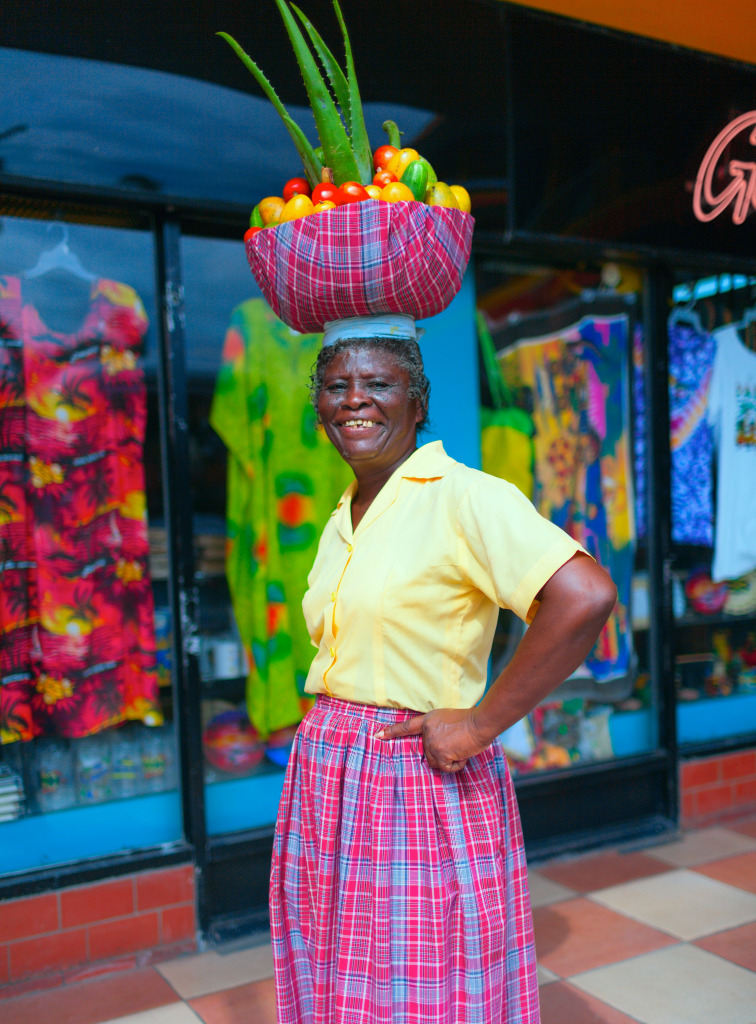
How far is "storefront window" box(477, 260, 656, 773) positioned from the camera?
12.2ft

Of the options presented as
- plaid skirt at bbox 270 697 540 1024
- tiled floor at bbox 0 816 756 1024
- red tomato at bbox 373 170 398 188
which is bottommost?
tiled floor at bbox 0 816 756 1024

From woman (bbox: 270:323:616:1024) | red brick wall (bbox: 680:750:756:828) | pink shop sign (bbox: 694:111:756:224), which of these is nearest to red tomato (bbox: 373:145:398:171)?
woman (bbox: 270:323:616:1024)

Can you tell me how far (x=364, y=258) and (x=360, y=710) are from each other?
33.7 inches

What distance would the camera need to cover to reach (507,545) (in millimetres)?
1437

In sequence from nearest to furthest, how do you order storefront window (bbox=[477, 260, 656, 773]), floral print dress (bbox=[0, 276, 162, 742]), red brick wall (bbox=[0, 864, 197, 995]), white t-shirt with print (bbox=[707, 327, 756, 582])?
red brick wall (bbox=[0, 864, 197, 995]) → floral print dress (bbox=[0, 276, 162, 742]) → storefront window (bbox=[477, 260, 656, 773]) → white t-shirt with print (bbox=[707, 327, 756, 582])

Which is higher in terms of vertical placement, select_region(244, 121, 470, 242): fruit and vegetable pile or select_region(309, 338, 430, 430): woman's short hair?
select_region(244, 121, 470, 242): fruit and vegetable pile

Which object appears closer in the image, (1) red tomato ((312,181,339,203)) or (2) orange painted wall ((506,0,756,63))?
(1) red tomato ((312,181,339,203))

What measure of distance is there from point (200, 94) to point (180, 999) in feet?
9.47

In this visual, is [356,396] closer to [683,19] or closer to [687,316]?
[687,316]

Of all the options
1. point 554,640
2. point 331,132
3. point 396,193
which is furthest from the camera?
point 331,132

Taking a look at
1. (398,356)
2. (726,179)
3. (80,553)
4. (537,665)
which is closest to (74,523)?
(80,553)

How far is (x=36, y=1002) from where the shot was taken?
260 cm

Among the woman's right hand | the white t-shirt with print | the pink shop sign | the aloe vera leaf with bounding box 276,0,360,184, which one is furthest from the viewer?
the white t-shirt with print

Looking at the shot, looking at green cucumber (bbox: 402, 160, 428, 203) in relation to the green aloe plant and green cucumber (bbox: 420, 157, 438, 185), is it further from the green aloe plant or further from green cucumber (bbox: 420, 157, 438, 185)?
the green aloe plant
